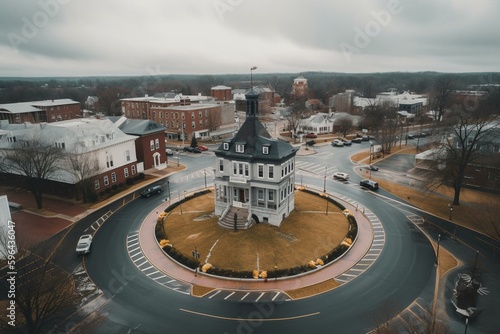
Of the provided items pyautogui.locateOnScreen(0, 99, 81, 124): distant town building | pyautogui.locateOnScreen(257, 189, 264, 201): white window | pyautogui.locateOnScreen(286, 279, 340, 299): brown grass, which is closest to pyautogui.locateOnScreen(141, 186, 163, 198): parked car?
pyautogui.locateOnScreen(257, 189, 264, 201): white window

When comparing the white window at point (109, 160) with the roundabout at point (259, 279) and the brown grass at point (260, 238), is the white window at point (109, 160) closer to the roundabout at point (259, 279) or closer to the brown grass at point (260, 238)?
the brown grass at point (260, 238)

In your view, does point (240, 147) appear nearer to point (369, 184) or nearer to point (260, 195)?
point (260, 195)

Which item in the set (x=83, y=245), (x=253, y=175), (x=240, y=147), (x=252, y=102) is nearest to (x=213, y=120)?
(x=252, y=102)

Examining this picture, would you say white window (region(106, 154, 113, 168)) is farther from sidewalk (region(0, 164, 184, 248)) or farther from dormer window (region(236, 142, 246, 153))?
dormer window (region(236, 142, 246, 153))

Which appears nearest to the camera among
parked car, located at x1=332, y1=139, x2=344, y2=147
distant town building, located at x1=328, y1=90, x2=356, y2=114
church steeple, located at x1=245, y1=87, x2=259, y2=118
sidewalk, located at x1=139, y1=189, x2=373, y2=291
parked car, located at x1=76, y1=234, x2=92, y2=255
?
sidewalk, located at x1=139, y1=189, x2=373, y2=291

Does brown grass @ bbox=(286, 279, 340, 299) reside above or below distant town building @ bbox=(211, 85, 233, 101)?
below

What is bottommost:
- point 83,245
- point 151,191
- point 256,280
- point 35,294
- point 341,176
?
point 256,280
